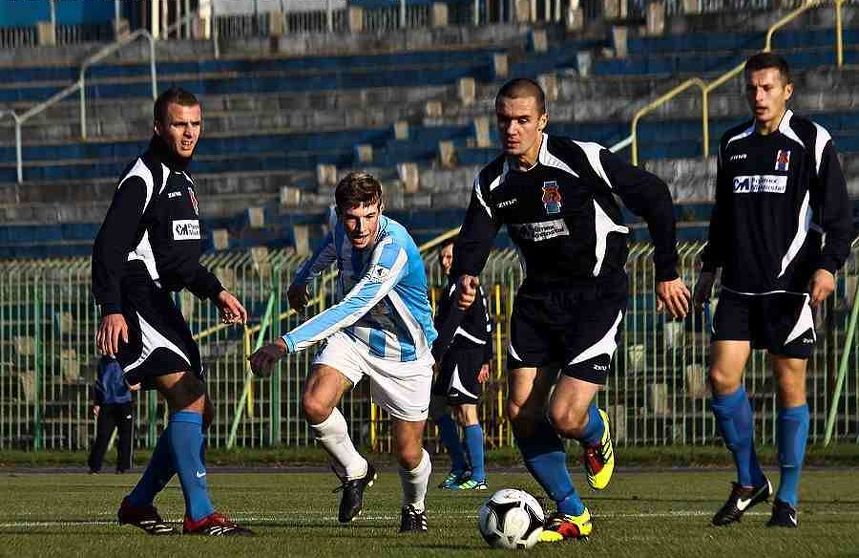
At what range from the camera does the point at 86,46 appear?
34.0 metres

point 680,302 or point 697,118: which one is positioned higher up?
point 697,118

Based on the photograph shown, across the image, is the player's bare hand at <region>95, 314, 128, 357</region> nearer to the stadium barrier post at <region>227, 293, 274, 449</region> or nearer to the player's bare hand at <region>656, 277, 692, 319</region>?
the player's bare hand at <region>656, 277, 692, 319</region>

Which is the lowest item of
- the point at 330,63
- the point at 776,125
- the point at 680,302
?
the point at 680,302

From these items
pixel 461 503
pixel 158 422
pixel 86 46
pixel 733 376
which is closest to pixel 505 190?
pixel 733 376

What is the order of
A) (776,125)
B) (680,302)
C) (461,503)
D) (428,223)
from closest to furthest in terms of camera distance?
(680,302), (776,125), (461,503), (428,223)

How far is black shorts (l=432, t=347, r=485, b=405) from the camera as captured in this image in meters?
17.1

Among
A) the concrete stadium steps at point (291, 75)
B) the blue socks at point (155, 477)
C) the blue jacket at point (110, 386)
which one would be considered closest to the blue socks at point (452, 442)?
the blue jacket at point (110, 386)

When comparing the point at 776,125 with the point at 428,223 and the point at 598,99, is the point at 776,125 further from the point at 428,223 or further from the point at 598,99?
the point at 598,99

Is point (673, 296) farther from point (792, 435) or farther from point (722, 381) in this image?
point (792, 435)

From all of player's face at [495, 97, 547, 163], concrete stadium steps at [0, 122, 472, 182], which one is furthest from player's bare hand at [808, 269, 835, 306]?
concrete stadium steps at [0, 122, 472, 182]

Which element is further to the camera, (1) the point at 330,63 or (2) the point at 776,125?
(1) the point at 330,63

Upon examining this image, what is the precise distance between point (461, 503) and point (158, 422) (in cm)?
1021

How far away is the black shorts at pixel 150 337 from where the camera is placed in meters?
10.2

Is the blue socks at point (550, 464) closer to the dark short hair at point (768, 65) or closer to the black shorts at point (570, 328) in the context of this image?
the black shorts at point (570, 328)
